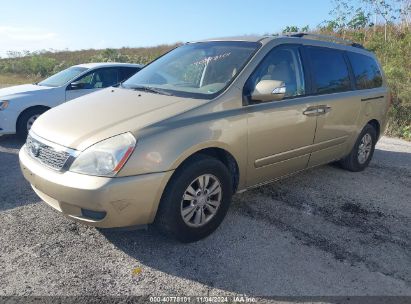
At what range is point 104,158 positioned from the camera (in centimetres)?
290

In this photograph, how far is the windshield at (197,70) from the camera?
3.72m

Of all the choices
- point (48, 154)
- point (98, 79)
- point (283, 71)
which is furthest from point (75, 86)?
point (283, 71)

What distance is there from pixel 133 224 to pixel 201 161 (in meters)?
0.77

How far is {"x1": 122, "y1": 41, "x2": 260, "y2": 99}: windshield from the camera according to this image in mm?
3719

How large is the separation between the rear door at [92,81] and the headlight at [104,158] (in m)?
5.10

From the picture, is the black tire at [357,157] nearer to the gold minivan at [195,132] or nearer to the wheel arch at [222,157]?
the gold minivan at [195,132]

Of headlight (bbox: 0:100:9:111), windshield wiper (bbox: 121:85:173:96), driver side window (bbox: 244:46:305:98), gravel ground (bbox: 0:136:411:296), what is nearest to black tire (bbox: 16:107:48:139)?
headlight (bbox: 0:100:9:111)

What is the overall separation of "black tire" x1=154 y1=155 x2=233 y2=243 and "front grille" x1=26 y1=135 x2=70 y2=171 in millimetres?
849

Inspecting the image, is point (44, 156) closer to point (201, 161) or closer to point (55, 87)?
point (201, 161)

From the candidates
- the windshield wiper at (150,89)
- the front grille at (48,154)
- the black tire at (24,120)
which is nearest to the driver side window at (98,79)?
the black tire at (24,120)

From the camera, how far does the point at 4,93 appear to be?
7.10m

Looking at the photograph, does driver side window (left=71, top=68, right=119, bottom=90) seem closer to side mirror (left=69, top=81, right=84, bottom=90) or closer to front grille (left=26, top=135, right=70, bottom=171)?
side mirror (left=69, top=81, right=84, bottom=90)

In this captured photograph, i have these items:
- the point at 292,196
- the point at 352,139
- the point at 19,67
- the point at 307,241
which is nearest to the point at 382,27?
the point at 352,139

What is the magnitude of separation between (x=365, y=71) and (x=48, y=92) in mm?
5620
